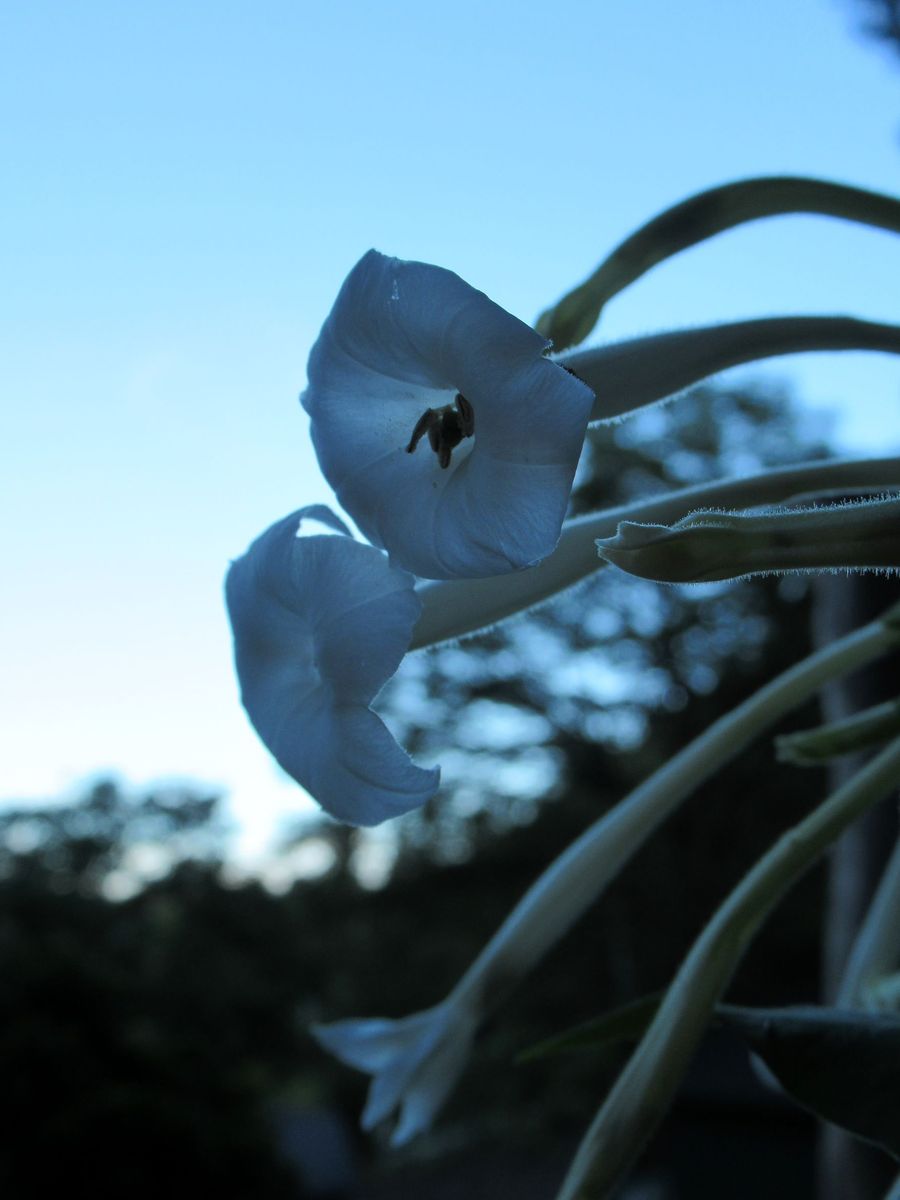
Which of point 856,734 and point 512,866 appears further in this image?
point 512,866

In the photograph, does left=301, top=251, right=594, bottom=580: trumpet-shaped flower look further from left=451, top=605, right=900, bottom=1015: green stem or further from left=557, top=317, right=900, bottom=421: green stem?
left=451, top=605, right=900, bottom=1015: green stem

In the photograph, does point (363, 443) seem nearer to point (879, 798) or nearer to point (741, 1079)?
point (879, 798)

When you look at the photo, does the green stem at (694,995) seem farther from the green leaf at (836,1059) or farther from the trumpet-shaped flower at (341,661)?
the trumpet-shaped flower at (341,661)

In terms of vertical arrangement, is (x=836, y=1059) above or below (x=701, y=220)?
below

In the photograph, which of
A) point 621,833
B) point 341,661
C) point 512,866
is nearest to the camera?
point 341,661

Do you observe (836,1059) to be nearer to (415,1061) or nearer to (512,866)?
(415,1061)

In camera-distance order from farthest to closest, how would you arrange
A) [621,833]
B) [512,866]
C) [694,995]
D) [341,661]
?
[512,866]
[621,833]
[694,995]
[341,661]

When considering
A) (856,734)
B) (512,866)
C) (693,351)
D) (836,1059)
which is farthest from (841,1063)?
(512,866)

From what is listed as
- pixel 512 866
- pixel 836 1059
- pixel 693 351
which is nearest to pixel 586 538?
pixel 693 351
